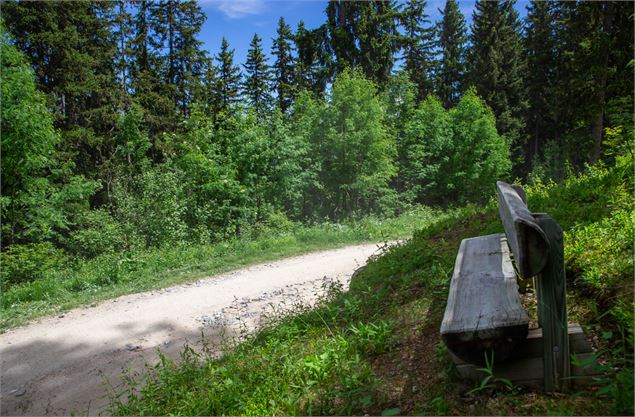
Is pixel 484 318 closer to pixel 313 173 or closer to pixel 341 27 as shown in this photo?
pixel 313 173

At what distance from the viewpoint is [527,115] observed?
1318 inches

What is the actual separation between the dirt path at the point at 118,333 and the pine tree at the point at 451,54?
92.5ft

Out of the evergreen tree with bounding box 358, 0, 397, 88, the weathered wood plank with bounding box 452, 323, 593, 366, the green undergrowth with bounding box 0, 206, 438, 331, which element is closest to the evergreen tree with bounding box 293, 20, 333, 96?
the evergreen tree with bounding box 358, 0, 397, 88

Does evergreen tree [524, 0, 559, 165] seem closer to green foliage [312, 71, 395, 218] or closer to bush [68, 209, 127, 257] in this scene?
green foliage [312, 71, 395, 218]

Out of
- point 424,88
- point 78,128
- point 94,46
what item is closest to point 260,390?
point 78,128

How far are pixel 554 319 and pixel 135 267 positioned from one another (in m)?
10.1

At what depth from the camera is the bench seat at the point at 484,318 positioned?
84.0 inches

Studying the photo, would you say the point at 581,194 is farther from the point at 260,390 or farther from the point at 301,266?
the point at 301,266

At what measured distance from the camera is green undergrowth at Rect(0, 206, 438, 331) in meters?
8.17

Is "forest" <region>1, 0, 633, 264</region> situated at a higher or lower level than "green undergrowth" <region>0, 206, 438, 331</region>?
higher

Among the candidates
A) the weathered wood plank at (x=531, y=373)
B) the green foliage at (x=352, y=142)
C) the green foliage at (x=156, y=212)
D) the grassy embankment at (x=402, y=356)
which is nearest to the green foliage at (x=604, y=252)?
the grassy embankment at (x=402, y=356)

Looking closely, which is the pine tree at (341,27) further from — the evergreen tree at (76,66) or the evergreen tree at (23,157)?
the evergreen tree at (23,157)

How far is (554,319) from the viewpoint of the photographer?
218 centimetres

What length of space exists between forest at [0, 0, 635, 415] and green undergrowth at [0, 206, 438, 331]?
0.08 meters
